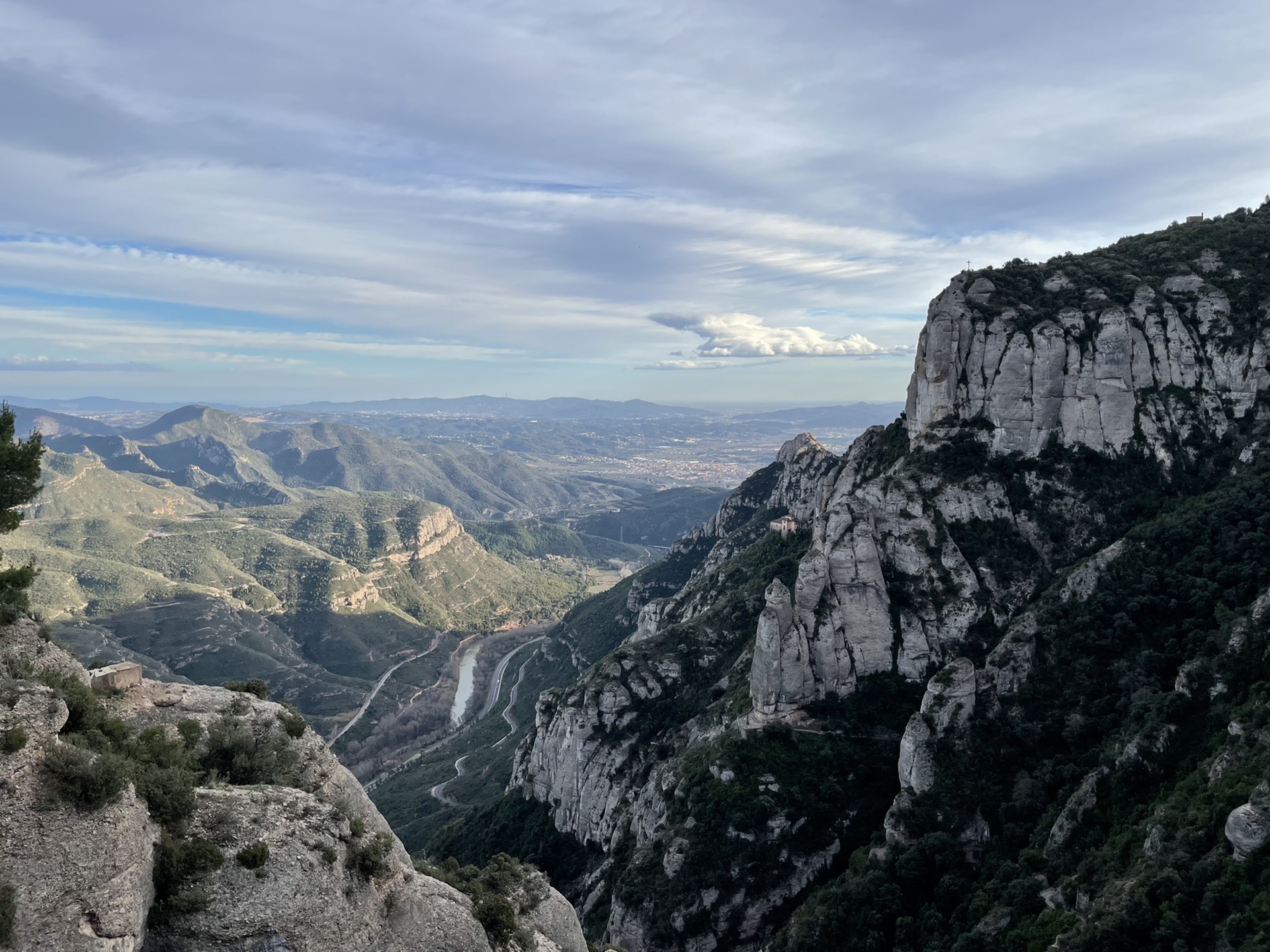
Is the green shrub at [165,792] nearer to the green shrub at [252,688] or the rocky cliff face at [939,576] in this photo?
the green shrub at [252,688]

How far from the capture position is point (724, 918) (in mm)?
62500

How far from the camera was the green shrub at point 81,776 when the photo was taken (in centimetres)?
2392

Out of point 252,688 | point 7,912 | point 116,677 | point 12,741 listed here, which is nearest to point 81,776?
point 12,741

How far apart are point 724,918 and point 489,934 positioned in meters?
33.5

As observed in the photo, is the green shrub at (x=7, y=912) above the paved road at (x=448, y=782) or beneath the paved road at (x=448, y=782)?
above

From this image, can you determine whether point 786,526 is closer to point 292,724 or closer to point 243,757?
point 292,724

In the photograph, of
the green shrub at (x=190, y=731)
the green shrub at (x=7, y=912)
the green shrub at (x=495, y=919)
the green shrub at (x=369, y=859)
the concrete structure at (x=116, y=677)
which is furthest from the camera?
the green shrub at (x=495, y=919)

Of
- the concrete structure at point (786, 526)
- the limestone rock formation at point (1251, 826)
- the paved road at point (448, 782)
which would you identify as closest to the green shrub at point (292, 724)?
the limestone rock formation at point (1251, 826)

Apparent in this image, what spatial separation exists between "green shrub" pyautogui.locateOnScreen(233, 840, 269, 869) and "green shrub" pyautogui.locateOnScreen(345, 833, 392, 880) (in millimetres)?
4049

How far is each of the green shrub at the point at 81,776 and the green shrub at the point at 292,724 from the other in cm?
1360

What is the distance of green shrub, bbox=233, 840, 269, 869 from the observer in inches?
1080

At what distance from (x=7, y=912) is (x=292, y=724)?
18.3m

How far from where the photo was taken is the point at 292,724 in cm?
3903

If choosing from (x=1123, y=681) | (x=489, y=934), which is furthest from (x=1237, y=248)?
(x=489, y=934)
